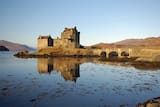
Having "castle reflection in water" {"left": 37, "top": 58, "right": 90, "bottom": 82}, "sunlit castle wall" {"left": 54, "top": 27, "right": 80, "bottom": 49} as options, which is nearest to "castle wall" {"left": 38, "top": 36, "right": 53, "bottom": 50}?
"sunlit castle wall" {"left": 54, "top": 27, "right": 80, "bottom": 49}

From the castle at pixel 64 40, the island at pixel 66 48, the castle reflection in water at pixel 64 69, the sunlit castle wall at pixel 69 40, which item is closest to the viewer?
the castle reflection in water at pixel 64 69

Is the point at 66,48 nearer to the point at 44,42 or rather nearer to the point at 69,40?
the point at 69,40

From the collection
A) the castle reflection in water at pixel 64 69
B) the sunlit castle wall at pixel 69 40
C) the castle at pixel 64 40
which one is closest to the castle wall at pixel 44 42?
the castle at pixel 64 40

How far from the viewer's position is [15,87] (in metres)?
25.0

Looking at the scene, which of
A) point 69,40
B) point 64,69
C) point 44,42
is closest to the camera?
point 64,69

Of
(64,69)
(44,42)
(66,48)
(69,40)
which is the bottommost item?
(64,69)

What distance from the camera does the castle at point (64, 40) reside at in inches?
4117

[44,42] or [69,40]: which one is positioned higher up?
[69,40]

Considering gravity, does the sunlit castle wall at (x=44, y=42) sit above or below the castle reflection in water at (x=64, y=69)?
above

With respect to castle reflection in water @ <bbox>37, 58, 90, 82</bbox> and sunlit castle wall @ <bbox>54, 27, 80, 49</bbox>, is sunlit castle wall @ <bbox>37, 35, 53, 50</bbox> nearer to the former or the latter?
sunlit castle wall @ <bbox>54, 27, 80, 49</bbox>

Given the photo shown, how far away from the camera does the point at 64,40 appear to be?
104938mm

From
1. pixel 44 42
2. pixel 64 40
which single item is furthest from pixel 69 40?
pixel 44 42

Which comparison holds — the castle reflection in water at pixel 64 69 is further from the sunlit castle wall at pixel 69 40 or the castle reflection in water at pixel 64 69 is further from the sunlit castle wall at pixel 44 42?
the sunlit castle wall at pixel 44 42

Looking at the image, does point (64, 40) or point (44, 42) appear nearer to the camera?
point (64, 40)
